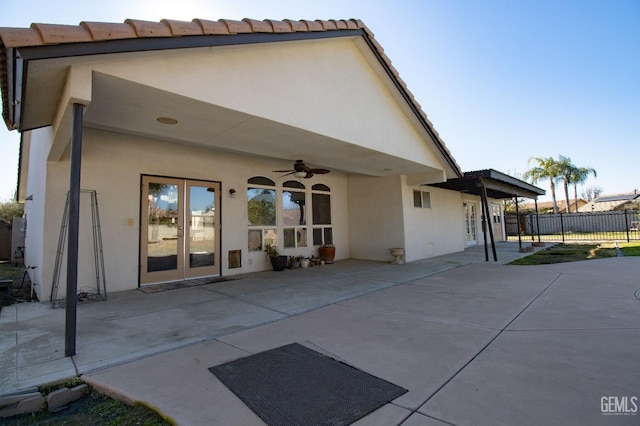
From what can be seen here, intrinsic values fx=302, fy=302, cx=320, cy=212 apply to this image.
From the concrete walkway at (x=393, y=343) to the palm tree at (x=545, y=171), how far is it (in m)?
30.9

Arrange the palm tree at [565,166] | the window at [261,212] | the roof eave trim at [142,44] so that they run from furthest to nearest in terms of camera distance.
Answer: the palm tree at [565,166] < the window at [261,212] < the roof eave trim at [142,44]

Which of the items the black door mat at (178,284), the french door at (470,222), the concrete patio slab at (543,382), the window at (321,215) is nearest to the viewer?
the concrete patio slab at (543,382)

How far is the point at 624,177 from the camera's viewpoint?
46.3 metres

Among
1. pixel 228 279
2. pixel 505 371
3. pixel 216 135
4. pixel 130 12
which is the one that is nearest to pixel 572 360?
pixel 505 371

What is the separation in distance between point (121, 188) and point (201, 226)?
1.95m

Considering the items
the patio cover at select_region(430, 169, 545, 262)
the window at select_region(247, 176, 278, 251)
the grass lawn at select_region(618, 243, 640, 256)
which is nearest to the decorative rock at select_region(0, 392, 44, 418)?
the window at select_region(247, 176, 278, 251)

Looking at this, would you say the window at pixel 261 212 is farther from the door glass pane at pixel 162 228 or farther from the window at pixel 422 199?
the window at pixel 422 199

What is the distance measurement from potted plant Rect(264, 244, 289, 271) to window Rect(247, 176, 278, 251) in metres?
0.16

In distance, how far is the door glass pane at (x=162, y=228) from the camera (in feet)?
22.9

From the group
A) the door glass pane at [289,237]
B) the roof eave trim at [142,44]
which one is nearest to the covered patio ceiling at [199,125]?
the roof eave trim at [142,44]

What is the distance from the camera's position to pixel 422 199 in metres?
11.9

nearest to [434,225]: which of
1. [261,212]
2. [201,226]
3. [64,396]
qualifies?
[261,212]

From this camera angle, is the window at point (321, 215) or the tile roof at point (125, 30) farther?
the window at point (321, 215)

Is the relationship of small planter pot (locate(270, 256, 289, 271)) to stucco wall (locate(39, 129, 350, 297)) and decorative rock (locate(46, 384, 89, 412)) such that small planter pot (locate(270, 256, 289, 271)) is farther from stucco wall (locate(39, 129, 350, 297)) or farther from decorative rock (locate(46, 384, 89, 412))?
decorative rock (locate(46, 384, 89, 412))
